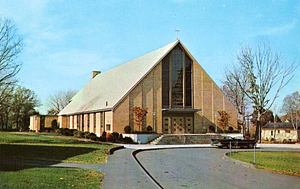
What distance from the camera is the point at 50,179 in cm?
1101

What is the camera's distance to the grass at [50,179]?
32.9 feet

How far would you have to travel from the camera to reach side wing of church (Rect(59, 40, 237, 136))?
4175 cm

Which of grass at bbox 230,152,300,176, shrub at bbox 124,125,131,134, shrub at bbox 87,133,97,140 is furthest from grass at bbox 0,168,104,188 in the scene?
shrub at bbox 87,133,97,140

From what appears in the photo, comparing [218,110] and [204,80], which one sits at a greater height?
[204,80]

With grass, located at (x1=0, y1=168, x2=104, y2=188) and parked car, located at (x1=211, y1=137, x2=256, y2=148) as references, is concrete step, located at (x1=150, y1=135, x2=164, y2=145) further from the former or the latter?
grass, located at (x1=0, y1=168, x2=104, y2=188)

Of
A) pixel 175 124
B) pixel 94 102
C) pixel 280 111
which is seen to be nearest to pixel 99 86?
pixel 94 102

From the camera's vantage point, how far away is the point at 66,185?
10.3m

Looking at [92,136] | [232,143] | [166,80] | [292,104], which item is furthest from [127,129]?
[292,104]

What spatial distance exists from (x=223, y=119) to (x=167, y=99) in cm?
762

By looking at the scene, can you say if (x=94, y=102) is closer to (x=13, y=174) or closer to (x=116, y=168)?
(x=116, y=168)

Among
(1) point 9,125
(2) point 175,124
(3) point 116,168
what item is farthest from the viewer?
(1) point 9,125

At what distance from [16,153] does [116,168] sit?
736 cm

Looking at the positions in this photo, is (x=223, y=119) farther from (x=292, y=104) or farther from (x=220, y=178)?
(x=220, y=178)

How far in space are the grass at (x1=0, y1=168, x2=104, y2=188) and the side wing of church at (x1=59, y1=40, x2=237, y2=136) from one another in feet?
91.2
